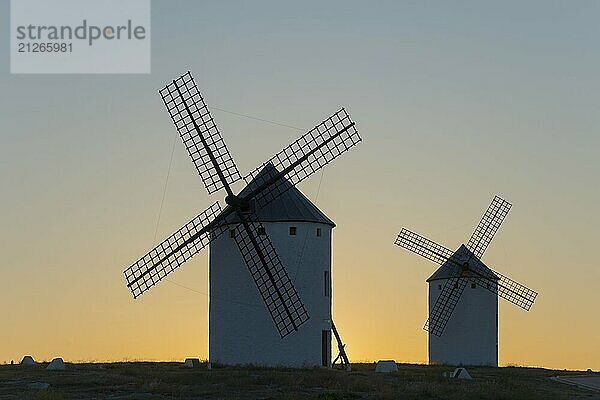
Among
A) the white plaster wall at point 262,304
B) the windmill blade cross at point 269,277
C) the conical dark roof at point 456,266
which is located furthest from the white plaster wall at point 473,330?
the windmill blade cross at point 269,277

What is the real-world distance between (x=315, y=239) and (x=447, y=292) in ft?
57.5

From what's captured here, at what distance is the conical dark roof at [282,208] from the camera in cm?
4781

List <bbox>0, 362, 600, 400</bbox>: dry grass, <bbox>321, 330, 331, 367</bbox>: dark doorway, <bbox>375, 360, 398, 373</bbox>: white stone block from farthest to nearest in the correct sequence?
<bbox>321, 330, 331, 367</bbox>: dark doorway → <bbox>375, 360, 398, 373</bbox>: white stone block → <bbox>0, 362, 600, 400</bbox>: dry grass

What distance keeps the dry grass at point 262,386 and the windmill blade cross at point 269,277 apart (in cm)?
259

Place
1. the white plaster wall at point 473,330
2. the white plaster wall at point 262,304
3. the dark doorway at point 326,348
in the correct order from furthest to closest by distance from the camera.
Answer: the white plaster wall at point 473,330
the dark doorway at point 326,348
the white plaster wall at point 262,304

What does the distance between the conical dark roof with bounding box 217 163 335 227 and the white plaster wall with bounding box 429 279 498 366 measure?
17150 mm

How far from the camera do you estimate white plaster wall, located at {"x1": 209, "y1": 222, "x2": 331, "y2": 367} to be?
47.7 metres

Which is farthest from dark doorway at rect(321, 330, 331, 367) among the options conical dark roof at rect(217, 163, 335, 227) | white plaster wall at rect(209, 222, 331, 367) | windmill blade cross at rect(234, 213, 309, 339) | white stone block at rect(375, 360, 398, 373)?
conical dark roof at rect(217, 163, 335, 227)

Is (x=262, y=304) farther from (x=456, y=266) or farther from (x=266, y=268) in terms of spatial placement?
(x=456, y=266)

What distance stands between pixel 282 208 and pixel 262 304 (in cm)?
401

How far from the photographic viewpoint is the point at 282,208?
48.4m

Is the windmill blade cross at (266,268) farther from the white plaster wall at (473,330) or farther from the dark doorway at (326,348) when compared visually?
the white plaster wall at (473,330)

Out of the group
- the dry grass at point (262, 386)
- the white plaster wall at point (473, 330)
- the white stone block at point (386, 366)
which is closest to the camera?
the dry grass at point (262, 386)

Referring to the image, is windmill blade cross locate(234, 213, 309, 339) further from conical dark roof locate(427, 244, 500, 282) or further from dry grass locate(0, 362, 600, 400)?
conical dark roof locate(427, 244, 500, 282)
